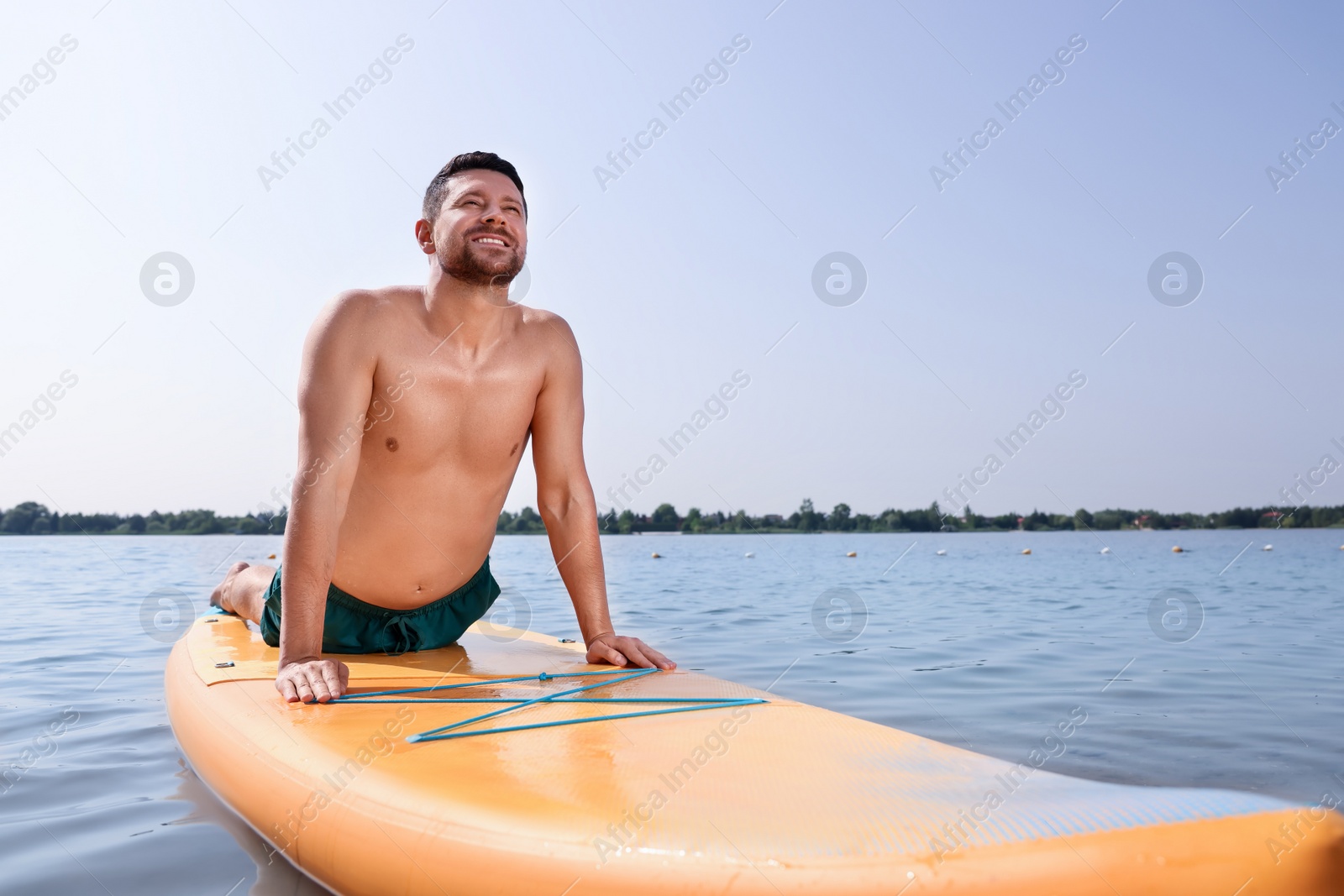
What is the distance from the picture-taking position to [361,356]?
276cm

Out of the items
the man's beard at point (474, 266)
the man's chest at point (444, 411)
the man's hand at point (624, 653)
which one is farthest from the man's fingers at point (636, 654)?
the man's beard at point (474, 266)

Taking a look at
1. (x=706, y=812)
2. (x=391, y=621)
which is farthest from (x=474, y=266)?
(x=706, y=812)

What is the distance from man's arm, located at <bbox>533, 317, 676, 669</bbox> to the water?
124 cm

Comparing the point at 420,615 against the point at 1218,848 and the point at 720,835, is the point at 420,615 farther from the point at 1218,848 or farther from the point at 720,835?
the point at 1218,848

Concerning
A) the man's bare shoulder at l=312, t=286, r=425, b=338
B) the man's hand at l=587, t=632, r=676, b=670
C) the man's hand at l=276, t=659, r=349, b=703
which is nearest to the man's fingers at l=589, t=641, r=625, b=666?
the man's hand at l=587, t=632, r=676, b=670

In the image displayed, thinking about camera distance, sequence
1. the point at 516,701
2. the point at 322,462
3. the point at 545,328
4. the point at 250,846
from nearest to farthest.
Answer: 1. the point at 250,846
2. the point at 516,701
3. the point at 322,462
4. the point at 545,328

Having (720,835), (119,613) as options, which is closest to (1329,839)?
(720,835)

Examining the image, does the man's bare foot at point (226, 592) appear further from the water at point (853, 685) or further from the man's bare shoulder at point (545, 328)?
the man's bare shoulder at point (545, 328)

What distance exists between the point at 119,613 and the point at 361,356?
5928 millimetres

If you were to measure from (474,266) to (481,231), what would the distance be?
0.11m

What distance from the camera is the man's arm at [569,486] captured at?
10.2ft

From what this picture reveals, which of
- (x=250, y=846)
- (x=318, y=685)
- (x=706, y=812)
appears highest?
(x=706, y=812)

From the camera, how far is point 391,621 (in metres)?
3.21

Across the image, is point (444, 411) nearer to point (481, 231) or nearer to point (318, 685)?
point (481, 231)
